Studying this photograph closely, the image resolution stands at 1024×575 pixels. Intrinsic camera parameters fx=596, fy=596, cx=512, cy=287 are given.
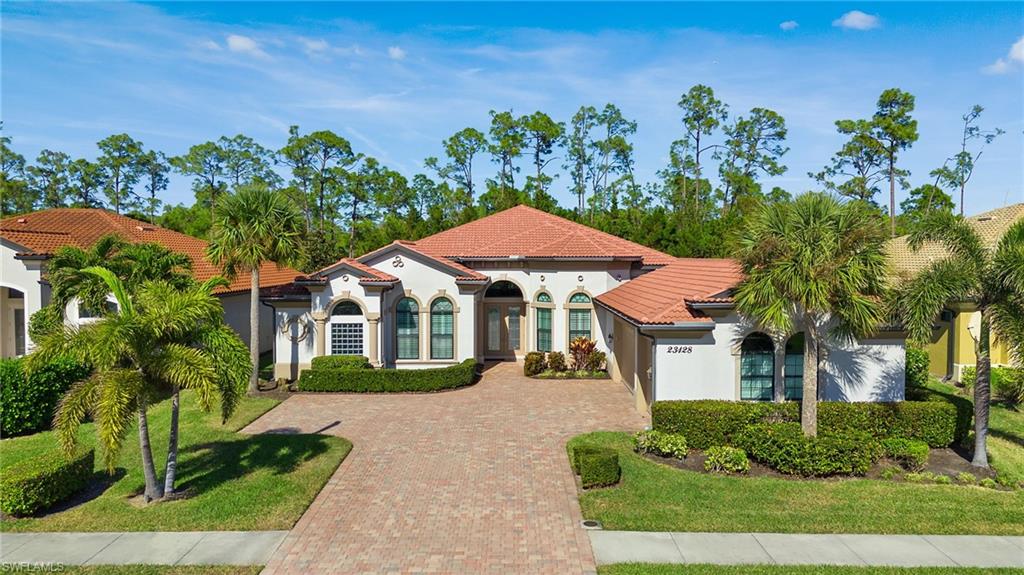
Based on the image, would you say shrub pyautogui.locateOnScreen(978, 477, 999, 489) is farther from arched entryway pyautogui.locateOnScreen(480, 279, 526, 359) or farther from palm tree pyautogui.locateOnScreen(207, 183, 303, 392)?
palm tree pyautogui.locateOnScreen(207, 183, 303, 392)

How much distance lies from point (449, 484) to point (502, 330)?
49.5 ft

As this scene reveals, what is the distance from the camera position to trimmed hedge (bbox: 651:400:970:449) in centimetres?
1423

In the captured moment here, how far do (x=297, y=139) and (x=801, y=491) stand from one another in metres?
47.0

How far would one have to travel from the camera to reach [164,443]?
48.6 ft

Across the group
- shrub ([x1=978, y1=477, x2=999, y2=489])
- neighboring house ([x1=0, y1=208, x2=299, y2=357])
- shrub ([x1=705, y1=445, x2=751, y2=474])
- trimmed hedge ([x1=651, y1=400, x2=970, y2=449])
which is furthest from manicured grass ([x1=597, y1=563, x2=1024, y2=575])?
neighboring house ([x1=0, y1=208, x2=299, y2=357])

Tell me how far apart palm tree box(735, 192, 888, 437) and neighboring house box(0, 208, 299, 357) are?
1649 cm

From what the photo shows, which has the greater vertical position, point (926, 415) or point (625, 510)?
point (926, 415)

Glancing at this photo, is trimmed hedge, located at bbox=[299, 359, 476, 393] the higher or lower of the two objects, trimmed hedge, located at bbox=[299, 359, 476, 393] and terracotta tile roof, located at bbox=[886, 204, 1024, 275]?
the lower

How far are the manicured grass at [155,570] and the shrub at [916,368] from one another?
20.7 metres

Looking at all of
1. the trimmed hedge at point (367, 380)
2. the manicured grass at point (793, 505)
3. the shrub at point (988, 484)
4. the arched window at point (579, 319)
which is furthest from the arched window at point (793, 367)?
the trimmed hedge at point (367, 380)

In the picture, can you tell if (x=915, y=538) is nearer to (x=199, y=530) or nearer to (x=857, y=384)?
(x=857, y=384)

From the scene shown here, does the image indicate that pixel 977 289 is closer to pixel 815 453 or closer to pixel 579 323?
pixel 815 453

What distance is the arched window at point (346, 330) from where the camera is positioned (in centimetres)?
2261

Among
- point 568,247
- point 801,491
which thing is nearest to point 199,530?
point 801,491
